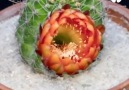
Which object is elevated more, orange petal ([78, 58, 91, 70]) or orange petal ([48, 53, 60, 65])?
orange petal ([48, 53, 60, 65])

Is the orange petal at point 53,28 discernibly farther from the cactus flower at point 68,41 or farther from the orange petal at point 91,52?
the orange petal at point 91,52

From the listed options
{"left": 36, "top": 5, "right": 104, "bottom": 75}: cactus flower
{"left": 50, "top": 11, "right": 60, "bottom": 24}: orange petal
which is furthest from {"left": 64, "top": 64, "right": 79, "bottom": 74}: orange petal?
{"left": 50, "top": 11, "right": 60, "bottom": 24}: orange petal

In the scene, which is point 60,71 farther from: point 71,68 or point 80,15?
point 80,15

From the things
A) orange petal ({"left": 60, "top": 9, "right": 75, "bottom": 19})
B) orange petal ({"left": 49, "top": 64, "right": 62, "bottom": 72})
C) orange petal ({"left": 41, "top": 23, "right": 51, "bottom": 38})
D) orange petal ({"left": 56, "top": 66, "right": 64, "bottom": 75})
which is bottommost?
orange petal ({"left": 56, "top": 66, "right": 64, "bottom": 75})

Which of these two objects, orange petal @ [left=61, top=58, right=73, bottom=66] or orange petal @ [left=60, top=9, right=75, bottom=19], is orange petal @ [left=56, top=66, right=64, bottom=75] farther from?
orange petal @ [left=60, top=9, right=75, bottom=19]

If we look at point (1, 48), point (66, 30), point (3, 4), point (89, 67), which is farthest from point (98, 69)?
point (3, 4)

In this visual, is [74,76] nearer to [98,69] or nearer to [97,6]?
[98,69]
